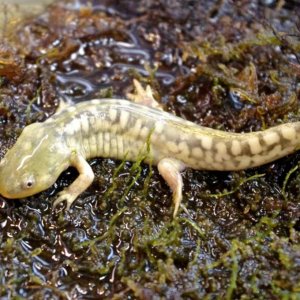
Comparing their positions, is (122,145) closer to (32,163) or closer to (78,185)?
(78,185)

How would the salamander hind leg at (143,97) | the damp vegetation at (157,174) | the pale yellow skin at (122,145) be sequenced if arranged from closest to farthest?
the damp vegetation at (157,174) → the pale yellow skin at (122,145) → the salamander hind leg at (143,97)

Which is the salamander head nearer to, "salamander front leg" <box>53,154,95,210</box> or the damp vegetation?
"salamander front leg" <box>53,154,95,210</box>

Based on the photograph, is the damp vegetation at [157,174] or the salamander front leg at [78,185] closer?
the damp vegetation at [157,174]

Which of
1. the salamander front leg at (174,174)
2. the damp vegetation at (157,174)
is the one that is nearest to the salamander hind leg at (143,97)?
the damp vegetation at (157,174)

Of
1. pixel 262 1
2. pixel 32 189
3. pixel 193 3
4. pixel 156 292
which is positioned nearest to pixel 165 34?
pixel 193 3

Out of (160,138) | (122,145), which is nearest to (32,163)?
(122,145)

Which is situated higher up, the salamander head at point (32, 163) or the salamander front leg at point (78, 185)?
the salamander head at point (32, 163)

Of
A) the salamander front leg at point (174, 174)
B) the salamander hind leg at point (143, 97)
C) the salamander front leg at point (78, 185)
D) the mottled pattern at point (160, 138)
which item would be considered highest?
the mottled pattern at point (160, 138)

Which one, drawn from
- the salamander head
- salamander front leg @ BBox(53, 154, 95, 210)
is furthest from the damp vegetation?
the salamander head

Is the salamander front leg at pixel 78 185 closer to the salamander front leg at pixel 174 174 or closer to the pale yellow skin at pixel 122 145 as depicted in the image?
the pale yellow skin at pixel 122 145
